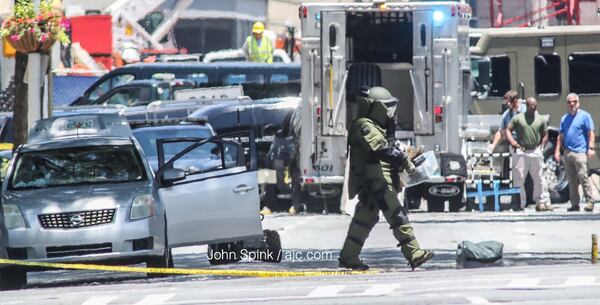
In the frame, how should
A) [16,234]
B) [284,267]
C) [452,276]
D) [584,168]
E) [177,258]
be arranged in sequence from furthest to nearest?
[584,168] < [177,258] < [284,267] < [16,234] < [452,276]

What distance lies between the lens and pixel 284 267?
734 inches

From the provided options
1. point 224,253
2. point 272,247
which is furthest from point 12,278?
point 272,247

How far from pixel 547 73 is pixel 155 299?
684 inches

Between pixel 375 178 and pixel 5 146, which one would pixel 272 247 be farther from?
pixel 5 146

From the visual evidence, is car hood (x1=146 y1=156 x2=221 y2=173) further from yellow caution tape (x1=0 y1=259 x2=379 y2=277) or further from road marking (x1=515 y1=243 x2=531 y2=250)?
yellow caution tape (x1=0 y1=259 x2=379 y2=277)

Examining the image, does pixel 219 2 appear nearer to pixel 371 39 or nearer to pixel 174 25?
pixel 174 25

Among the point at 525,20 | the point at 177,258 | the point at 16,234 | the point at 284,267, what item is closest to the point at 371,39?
the point at 177,258

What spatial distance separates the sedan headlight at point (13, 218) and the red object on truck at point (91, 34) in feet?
98.7

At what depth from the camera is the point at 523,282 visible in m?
15.1

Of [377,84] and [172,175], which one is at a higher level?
[377,84]

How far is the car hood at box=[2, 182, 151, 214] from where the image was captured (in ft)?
56.6

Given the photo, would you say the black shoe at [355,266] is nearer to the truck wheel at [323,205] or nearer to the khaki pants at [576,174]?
the khaki pants at [576,174]

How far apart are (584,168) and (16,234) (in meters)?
12.0

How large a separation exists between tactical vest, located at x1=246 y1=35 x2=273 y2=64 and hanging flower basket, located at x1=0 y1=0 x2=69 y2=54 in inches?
741
